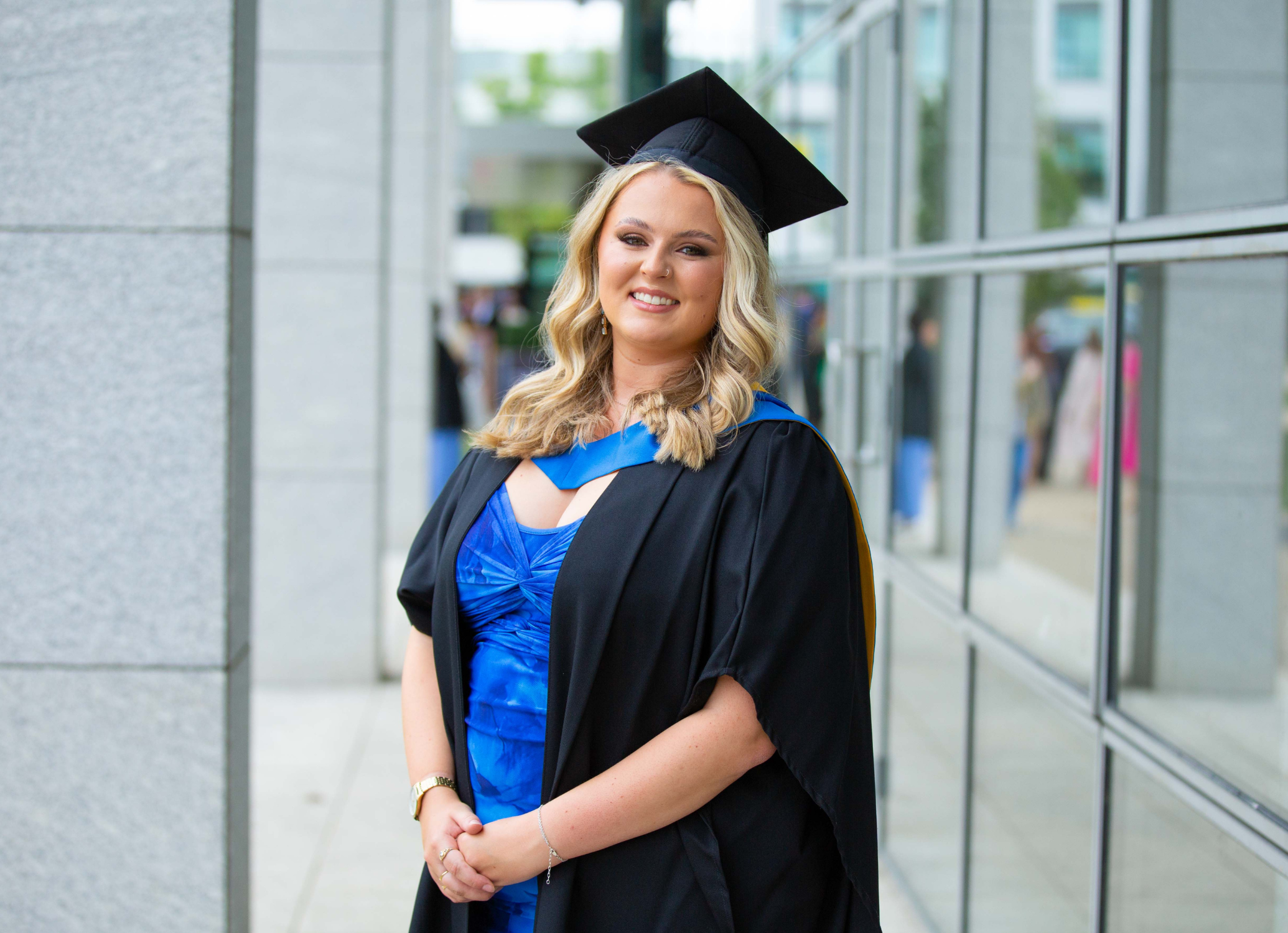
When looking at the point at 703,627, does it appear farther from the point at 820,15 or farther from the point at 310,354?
the point at 820,15

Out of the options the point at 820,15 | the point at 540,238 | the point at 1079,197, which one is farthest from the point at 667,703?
the point at 540,238

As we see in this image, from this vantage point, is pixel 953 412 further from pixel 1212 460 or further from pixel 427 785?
pixel 427 785

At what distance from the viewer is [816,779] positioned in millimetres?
1741

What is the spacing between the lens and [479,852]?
1.82 meters

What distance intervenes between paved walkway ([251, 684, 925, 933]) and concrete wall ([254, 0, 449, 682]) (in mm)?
427

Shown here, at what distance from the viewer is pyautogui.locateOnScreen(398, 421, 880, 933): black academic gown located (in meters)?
1.72

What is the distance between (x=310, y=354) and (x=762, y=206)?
4810mm

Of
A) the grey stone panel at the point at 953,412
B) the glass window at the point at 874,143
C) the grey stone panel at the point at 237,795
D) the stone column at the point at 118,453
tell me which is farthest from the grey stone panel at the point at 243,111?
the glass window at the point at 874,143

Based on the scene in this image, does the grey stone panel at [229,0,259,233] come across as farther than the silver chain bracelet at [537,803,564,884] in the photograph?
Yes

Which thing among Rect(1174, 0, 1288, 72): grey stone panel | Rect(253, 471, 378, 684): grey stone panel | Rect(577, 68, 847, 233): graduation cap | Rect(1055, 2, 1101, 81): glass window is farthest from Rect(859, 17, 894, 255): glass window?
Rect(577, 68, 847, 233): graduation cap

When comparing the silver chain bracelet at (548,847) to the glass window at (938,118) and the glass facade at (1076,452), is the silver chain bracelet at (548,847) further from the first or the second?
the glass window at (938,118)

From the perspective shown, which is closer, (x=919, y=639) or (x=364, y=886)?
(x=364, y=886)

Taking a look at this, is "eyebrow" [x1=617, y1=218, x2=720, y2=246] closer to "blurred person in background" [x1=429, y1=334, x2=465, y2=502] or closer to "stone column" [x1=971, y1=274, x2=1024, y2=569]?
"stone column" [x1=971, y1=274, x2=1024, y2=569]

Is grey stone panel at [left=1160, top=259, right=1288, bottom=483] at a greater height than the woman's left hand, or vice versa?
grey stone panel at [left=1160, top=259, right=1288, bottom=483]
